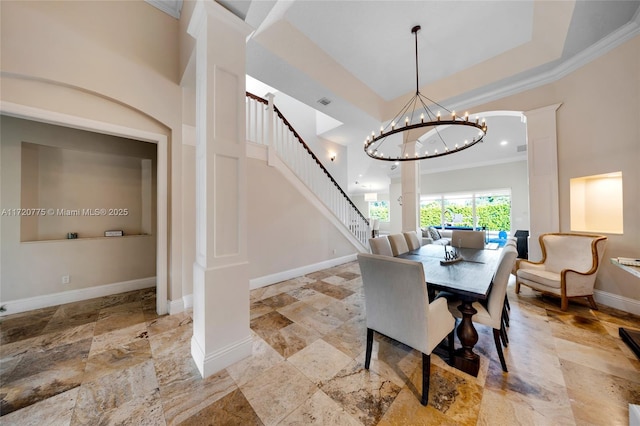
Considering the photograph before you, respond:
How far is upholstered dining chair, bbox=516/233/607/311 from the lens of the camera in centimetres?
269

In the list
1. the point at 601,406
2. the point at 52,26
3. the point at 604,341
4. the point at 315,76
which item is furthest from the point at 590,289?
the point at 52,26

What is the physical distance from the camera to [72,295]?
120 inches

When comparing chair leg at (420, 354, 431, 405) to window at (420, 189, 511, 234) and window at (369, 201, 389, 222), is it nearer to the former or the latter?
window at (420, 189, 511, 234)

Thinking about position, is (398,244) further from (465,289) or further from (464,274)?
(465,289)

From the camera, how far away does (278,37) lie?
2.81 meters

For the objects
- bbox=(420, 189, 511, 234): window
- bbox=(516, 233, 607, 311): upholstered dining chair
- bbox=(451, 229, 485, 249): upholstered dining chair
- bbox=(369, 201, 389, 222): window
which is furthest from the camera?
bbox=(369, 201, 389, 222): window

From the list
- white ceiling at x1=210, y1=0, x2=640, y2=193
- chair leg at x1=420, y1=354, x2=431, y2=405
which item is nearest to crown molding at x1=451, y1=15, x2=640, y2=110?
white ceiling at x1=210, y1=0, x2=640, y2=193

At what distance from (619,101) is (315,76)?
396cm

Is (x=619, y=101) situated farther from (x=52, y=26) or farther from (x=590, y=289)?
(x=52, y=26)

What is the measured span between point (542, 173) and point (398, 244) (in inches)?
101

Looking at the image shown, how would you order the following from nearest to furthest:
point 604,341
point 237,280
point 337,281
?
point 237,280 → point 604,341 → point 337,281

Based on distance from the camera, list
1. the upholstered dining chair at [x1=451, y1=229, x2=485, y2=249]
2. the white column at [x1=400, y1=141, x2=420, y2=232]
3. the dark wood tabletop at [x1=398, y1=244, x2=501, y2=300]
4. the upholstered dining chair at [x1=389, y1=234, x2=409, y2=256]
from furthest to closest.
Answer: the white column at [x1=400, y1=141, x2=420, y2=232], the upholstered dining chair at [x1=451, y1=229, x2=485, y2=249], the upholstered dining chair at [x1=389, y1=234, x2=409, y2=256], the dark wood tabletop at [x1=398, y1=244, x2=501, y2=300]

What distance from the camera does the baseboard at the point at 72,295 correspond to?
2.70 metres

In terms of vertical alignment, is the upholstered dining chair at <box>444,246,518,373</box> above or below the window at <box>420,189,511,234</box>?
below
